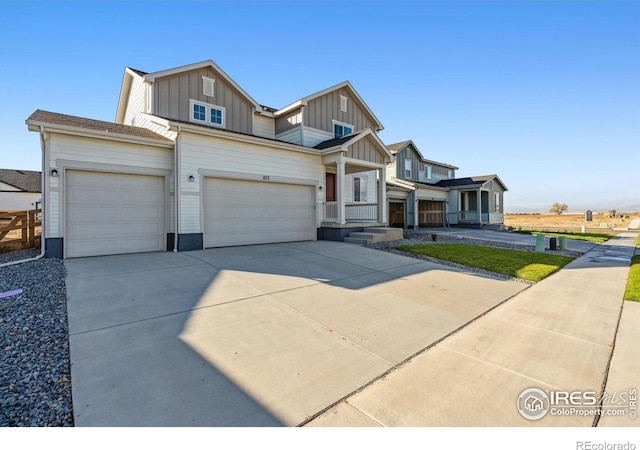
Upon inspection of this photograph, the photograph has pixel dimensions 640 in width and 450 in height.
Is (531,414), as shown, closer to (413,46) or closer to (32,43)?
(413,46)

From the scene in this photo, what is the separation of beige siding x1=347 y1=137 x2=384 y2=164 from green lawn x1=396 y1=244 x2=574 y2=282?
4913 mm

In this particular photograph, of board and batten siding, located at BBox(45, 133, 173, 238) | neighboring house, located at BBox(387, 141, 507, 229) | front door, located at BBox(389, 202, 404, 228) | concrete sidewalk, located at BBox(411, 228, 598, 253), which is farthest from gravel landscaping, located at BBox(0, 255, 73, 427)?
front door, located at BBox(389, 202, 404, 228)

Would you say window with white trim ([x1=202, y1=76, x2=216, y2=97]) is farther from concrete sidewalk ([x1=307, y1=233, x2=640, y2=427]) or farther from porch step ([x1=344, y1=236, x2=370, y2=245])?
concrete sidewalk ([x1=307, y1=233, x2=640, y2=427])

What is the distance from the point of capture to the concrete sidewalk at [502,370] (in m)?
2.29

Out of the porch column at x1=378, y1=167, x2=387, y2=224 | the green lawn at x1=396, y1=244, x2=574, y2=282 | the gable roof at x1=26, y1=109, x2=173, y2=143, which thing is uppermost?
the gable roof at x1=26, y1=109, x2=173, y2=143

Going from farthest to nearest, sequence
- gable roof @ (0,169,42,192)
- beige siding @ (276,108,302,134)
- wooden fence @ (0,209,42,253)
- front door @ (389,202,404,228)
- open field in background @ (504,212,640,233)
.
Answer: open field in background @ (504,212,640,233) < gable roof @ (0,169,42,192) < front door @ (389,202,404,228) < beige siding @ (276,108,302,134) < wooden fence @ (0,209,42,253)

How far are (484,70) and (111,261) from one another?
1527 centimetres

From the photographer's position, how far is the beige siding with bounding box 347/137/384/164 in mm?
12855

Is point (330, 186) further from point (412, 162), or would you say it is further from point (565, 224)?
point (565, 224)

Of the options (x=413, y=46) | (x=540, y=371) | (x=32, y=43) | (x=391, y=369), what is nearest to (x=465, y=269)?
(x=540, y=371)

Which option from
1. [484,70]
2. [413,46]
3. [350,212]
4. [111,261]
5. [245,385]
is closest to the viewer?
[245,385]

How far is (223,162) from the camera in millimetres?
10367

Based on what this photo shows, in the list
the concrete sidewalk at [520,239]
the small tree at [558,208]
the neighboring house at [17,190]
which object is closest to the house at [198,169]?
the concrete sidewalk at [520,239]

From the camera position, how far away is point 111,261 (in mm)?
7816
